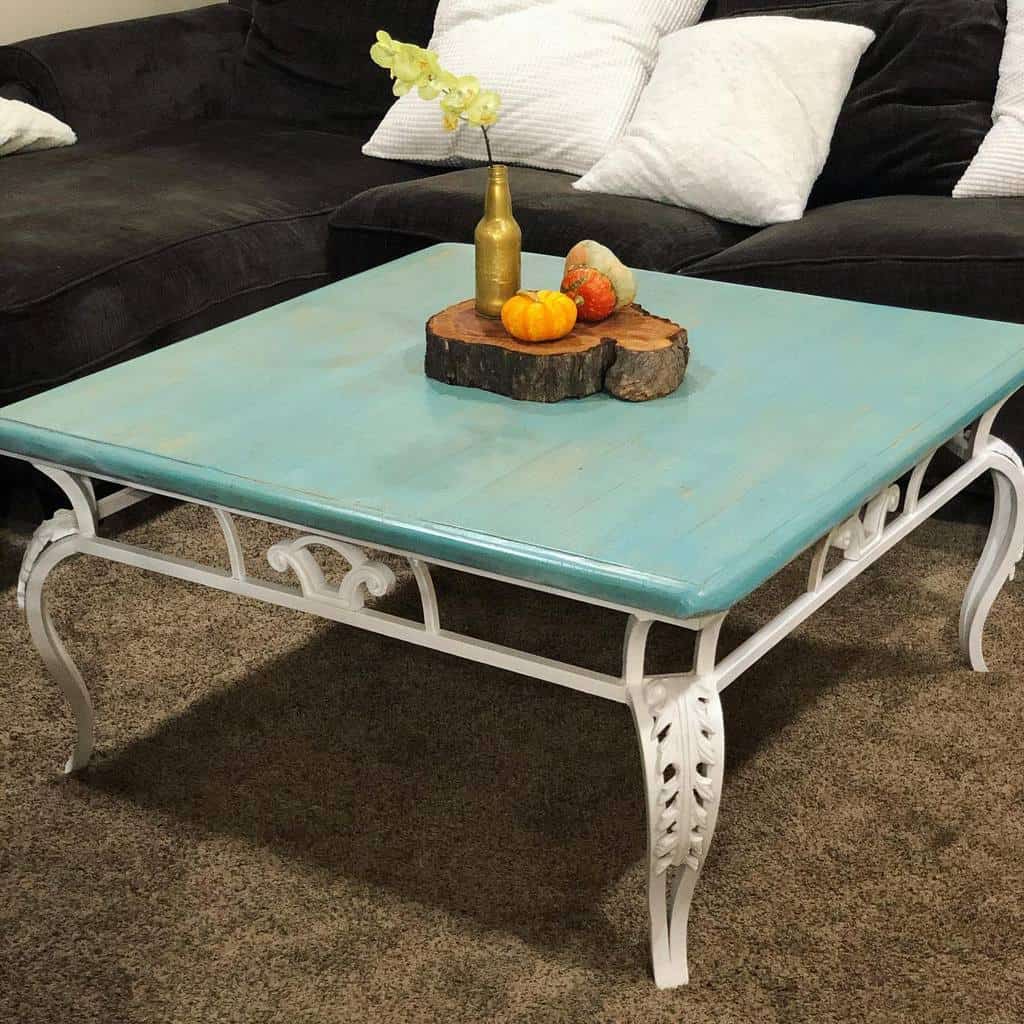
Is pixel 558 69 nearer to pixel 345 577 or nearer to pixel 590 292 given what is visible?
pixel 590 292

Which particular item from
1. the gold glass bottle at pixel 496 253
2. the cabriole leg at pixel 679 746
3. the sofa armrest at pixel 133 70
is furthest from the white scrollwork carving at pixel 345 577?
the sofa armrest at pixel 133 70

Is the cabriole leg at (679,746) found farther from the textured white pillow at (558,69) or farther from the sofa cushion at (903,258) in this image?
the textured white pillow at (558,69)

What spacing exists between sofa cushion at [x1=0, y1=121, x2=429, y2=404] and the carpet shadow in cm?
65

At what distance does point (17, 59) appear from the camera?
2906 mm

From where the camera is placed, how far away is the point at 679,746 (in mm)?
1154

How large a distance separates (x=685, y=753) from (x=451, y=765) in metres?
0.52

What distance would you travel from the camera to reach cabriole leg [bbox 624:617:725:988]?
1153mm

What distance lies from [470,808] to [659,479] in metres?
0.49

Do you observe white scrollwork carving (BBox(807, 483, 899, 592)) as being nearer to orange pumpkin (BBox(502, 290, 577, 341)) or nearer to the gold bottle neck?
orange pumpkin (BBox(502, 290, 577, 341))

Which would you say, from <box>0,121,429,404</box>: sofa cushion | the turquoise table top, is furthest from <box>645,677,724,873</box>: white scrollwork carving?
<box>0,121,429,404</box>: sofa cushion

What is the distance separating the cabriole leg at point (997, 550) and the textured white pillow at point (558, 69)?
3.89 ft

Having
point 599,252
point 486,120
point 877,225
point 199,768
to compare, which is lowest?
point 199,768

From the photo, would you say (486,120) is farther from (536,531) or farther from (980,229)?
(980,229)

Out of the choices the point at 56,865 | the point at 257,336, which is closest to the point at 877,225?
the point at 257,336
